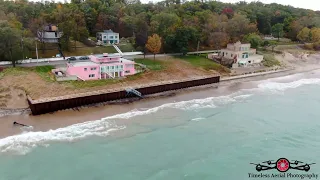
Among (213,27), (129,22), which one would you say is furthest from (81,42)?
(213,27)

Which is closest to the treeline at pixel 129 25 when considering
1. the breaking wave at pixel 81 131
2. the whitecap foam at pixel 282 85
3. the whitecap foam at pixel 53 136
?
the whitecap foam at pixel 282 85

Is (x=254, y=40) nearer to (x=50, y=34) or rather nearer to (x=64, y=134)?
(x=50, y=34)

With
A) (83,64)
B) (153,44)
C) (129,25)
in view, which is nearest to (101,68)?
(83,64)

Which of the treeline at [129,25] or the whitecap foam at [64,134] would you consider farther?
the treeline at [129,25]

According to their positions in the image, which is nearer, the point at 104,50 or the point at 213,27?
the point at 104,50

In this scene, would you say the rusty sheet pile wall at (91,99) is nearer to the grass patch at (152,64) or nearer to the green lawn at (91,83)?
the green lawn at (91,83)

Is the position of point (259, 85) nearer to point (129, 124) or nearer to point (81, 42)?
point (129, 124)
